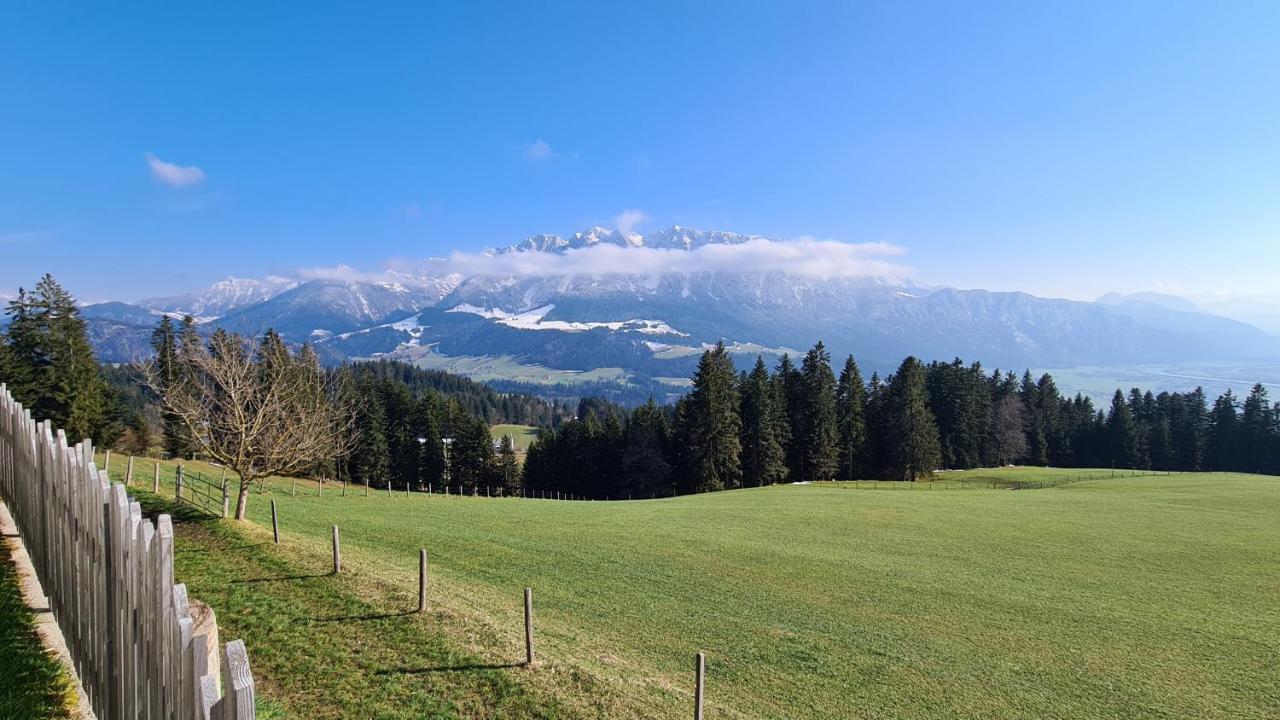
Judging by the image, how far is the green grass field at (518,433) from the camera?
157 meters

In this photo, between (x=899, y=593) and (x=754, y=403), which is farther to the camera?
(x=754, y=403)

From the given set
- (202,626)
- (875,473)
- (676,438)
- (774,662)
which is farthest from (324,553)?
(875,473)

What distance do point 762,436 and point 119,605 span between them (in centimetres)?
6905

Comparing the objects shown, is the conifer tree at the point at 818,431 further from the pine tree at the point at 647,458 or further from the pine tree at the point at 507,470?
the pine tree at the point at 507,470

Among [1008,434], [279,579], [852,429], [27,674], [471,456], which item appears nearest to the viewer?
[27,674]

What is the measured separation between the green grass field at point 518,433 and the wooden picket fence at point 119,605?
144 meters

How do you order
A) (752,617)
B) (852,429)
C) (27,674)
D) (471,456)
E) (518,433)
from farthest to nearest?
(518,433) < (471,456) < (852,429) < (752,617) < (27,674)

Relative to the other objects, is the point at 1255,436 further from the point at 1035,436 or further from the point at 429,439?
the point at 429,439

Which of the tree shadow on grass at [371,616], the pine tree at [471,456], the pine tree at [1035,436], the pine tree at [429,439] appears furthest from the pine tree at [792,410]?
the tree shadow on grass at [371,616]

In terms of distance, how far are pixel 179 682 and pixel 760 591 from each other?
59.8ft

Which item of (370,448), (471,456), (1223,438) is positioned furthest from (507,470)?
(1223,438)

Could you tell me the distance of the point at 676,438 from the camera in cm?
7481

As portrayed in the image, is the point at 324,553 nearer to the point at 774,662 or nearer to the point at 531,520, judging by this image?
the point at 774,662

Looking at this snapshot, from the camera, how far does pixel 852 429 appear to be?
7719 cm
